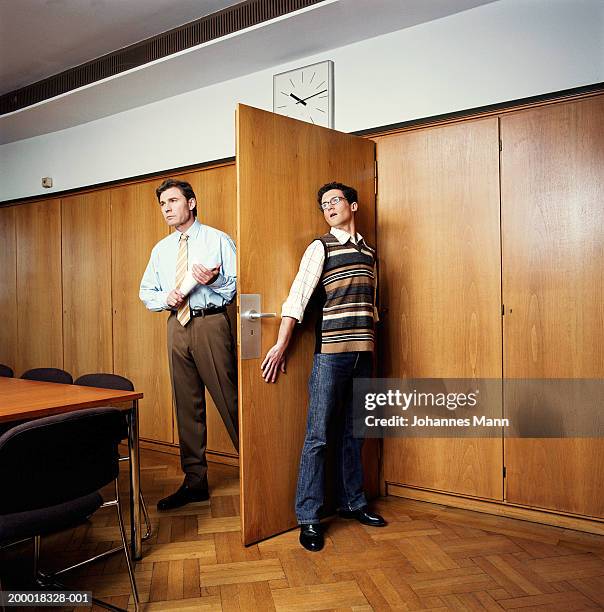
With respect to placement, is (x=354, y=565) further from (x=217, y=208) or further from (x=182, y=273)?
(x=217, y=208)

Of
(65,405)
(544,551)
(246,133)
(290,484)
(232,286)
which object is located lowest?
(544,551)

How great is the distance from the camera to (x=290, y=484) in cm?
316

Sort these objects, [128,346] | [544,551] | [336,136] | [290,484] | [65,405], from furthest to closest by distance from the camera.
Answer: [128,346] < [336,136] < [290,484] < [544,551] < [65,405]

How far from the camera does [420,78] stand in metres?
3.53

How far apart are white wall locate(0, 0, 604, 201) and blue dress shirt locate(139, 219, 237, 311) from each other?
981 mm

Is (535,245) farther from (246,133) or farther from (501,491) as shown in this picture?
(246,133)

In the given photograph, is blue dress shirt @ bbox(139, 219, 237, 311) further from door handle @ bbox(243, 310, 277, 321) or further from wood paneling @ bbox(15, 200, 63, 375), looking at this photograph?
wood paneling @ bbox(15, 200, 63, 375)

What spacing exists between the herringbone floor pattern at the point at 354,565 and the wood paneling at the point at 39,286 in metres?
2.71

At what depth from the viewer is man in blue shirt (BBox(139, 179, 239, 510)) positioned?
354cm

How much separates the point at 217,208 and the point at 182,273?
97 centimetres

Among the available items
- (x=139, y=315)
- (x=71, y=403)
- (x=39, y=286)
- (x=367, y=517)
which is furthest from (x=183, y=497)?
(x=39, y=286)

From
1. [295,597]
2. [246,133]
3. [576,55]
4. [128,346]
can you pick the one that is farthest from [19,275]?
[576,55]

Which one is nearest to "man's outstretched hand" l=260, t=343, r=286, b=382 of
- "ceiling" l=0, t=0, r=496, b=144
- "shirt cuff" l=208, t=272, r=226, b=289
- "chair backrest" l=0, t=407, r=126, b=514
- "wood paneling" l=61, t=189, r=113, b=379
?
"shirt cuff" l=208, t=272, r=226, b=289

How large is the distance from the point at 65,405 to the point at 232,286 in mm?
1400
